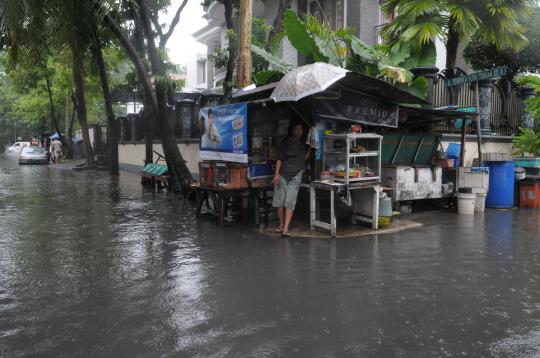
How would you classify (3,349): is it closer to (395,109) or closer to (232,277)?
(232,277)

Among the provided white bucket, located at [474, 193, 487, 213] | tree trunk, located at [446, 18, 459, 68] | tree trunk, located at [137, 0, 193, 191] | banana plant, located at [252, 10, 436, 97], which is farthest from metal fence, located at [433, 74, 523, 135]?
tree trunk, located at [137, 0, 193, 191]

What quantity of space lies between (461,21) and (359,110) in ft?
12.8

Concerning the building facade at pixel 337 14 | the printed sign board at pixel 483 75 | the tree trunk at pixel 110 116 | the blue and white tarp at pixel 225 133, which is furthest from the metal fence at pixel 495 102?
the tree trunk at pixel 110 116

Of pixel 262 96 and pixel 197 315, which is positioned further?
pixel 262 96

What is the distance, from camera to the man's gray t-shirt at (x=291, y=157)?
310 inches

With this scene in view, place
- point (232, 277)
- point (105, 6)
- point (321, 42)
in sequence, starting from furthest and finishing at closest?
1. point (105, 6)
2. point (321, 42)
3. point (232, 277)

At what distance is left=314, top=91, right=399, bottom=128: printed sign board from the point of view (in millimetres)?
8398

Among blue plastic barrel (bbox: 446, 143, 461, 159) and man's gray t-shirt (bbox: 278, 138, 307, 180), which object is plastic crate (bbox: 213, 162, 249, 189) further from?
blue plastic barrel (bbox: 446, 143, 461, 159)

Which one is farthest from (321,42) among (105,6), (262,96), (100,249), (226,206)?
(100,249)

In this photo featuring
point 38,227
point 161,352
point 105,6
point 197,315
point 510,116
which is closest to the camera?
point 161,352

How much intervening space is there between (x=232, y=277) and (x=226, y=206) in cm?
380

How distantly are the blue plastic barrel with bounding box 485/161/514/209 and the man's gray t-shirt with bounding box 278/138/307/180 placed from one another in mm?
5228

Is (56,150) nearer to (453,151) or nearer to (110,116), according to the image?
(110,116)

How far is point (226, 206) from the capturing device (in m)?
9.34
